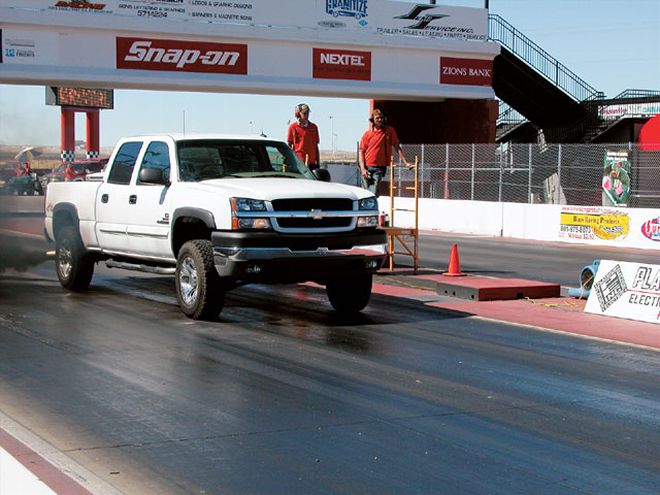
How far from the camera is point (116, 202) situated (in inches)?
516

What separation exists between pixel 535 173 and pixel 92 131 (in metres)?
33.3

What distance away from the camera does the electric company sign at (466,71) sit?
125 ft

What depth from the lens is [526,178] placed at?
96.3 ft

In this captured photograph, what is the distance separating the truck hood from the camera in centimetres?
1104

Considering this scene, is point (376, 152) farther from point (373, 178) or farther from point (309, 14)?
point (309, 14)

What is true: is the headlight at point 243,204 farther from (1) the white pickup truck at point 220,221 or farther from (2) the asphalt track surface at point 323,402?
(2) the asphalt track surface at point 323,402

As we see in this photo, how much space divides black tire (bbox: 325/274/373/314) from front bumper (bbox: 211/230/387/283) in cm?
69

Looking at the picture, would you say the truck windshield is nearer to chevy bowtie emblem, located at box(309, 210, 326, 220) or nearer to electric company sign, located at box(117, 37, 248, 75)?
chevy bowtie emblem, located at box(309, 210, 326, 220)

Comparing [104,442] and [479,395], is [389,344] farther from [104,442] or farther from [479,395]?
[104,442]

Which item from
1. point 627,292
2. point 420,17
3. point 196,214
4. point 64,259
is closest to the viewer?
point 196,214

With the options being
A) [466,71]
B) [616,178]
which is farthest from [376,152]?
[466,71]

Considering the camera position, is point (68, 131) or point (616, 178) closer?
point (616, 178)

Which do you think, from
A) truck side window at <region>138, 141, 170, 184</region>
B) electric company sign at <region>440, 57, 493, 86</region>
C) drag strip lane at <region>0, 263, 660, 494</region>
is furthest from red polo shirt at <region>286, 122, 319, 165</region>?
electric company sign at <region>440, 57, 493, 86</region>

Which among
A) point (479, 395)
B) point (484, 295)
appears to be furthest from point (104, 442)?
point (484, 295)
